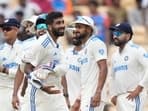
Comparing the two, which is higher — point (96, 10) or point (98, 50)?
point (98, 50)

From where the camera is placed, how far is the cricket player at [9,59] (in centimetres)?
1692

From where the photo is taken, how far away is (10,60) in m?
17.0

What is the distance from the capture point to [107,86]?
16984 mm

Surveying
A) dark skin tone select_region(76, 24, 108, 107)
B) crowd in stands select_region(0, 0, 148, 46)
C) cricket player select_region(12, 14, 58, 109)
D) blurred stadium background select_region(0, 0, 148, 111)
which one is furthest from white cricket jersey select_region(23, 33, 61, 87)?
blurred stadium background select_region(0, 0, 148, 111)

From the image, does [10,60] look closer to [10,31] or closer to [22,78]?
[10,31]

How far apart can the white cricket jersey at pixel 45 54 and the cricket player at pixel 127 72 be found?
1582mm

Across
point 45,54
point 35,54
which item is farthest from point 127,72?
point 35,54

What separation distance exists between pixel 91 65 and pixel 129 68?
651mm

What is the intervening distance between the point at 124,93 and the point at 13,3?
10772mm

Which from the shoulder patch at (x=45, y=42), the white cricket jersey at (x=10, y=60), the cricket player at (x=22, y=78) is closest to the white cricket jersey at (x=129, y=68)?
the cricket player at (x=22, y=78)

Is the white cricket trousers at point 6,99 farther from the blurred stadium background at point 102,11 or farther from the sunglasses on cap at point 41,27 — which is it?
Answer: the blurred stadium background at point 102,11

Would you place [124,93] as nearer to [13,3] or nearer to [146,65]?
[146,65]

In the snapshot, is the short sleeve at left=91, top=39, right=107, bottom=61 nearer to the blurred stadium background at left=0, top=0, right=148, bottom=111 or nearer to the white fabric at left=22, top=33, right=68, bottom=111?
the white fabric at left=22, top=33, right=68, bottom=111

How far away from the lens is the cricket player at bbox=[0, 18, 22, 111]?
16922 mm
